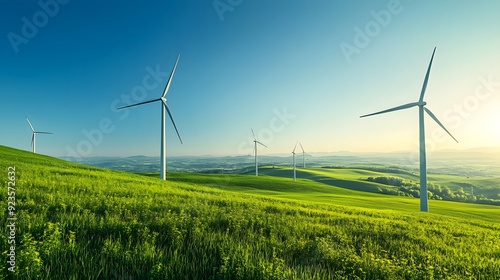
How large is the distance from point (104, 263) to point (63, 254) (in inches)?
34.1

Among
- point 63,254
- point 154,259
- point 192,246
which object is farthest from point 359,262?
point 63,254

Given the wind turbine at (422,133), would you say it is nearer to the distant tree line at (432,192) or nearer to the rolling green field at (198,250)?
the rolling green field at (198,250)

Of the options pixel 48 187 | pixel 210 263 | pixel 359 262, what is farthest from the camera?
pixel 48 187

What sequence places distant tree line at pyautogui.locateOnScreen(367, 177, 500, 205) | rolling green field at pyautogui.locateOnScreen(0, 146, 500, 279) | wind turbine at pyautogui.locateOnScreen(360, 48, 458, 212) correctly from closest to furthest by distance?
rolling green field at pyautogui.locateOnScreen(0, 146, 500, 279)
wind turbine at pyautogui.locateOnScreen(360, 48, 458, 212)
distant tree line at pyautogui.locateOnScreen(367, 177, 500, 205)

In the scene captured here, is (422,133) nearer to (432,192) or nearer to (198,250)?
(198,250)

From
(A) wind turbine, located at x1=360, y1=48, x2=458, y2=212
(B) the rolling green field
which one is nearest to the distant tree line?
(A) wind turbine, located at x1=360, y1=48, x2=458, y2=212

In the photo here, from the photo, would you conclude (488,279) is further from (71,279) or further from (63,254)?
(63,254)

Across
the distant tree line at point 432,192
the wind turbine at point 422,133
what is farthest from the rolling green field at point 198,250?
the distant tree line at point 432,192

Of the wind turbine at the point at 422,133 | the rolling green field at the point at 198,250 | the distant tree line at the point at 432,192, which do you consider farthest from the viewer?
the distant tree line at the point at 432,192

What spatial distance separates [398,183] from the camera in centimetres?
10831

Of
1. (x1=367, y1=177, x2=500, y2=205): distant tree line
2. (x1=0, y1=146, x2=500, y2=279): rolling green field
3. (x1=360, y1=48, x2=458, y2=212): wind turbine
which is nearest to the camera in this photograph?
(x1=0, y1=146, x2=500, y2=279): rolling green field

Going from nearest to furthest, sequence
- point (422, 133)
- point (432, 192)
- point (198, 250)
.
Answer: point (198, 250) → point (422, 133) → point (432, 192)

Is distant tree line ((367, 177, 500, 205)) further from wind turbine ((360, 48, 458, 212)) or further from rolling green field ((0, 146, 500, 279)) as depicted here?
rolling green field ((0, 146, 500, 279))

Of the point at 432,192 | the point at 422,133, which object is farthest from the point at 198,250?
the point at 432,192
